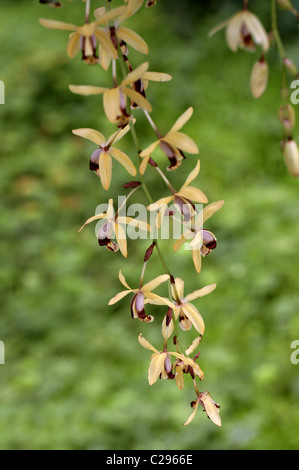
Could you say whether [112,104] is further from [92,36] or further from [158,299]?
[158,299]

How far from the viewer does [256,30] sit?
0.56m

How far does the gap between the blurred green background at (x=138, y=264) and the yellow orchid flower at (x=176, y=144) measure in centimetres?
133

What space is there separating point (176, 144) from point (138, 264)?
1.88 meters

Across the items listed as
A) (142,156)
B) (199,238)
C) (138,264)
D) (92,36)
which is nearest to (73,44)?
(92,36)

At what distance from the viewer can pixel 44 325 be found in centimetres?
225

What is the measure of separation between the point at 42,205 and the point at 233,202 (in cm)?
86

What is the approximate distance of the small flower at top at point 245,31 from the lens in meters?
0.55

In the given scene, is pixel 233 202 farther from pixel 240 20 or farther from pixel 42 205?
pixel 240 20
